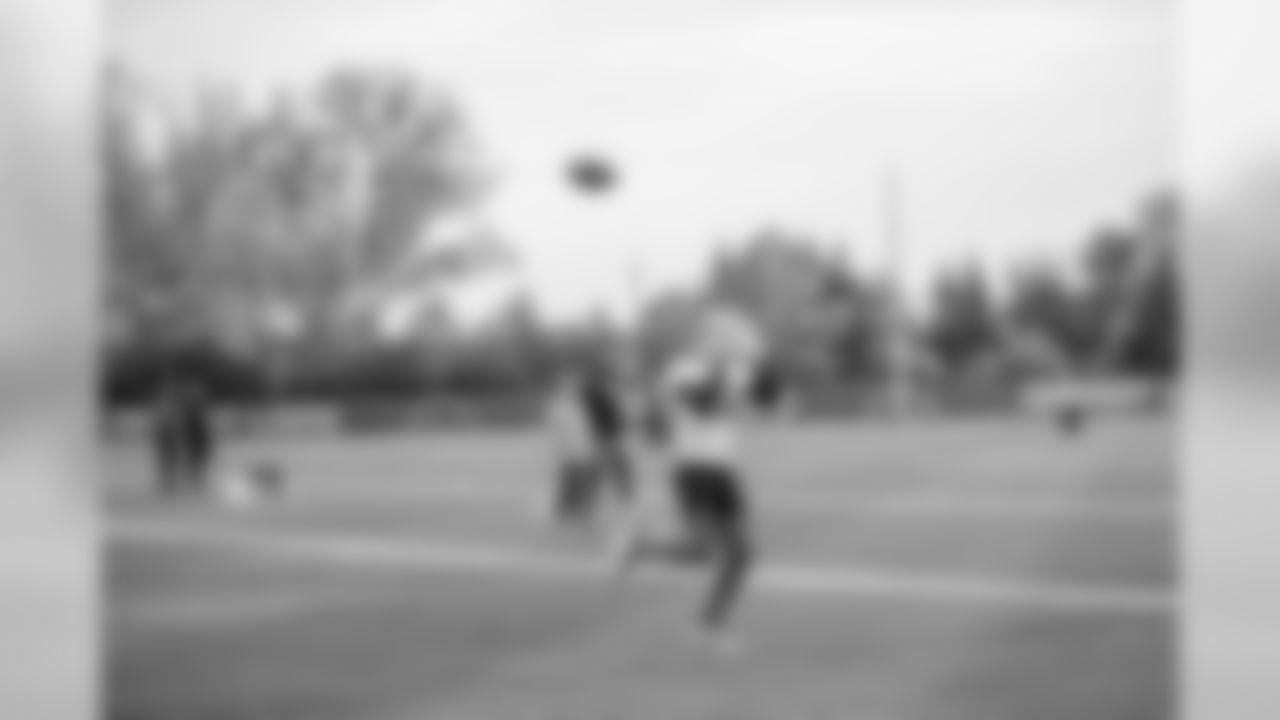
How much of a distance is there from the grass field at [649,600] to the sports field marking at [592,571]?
13mm

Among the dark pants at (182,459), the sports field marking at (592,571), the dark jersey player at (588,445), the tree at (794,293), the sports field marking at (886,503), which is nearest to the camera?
the tree at (794,293)

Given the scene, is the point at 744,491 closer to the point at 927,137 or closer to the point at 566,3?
the point at 927,137

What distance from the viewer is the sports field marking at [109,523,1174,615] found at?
357 cm

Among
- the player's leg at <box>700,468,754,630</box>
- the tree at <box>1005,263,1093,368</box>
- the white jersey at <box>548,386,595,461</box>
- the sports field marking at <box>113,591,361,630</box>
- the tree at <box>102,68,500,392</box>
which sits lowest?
the sports field marking at <box>113,591,361,630</box>

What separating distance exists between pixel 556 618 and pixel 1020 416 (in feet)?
6.28

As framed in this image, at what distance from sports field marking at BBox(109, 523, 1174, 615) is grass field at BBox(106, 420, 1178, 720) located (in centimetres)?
1

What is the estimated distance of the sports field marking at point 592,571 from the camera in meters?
3.57

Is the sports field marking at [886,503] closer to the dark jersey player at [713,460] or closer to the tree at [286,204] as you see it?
the dark jersey player at [713,460]

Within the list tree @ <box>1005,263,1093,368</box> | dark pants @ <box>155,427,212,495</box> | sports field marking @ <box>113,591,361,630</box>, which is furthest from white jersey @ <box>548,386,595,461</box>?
tree @ <box>1005,263,1093,368</box>

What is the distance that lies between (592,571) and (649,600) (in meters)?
0.43

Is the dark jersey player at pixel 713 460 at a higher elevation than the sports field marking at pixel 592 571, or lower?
higher

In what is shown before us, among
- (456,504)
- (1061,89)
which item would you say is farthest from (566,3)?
(456,504)

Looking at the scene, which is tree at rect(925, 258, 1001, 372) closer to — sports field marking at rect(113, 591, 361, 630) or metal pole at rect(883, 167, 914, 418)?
metal pole at rect(883, 167, 914, 418)

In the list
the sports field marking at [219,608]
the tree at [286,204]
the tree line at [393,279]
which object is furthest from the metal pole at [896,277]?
the sports field marking at [219,608]
